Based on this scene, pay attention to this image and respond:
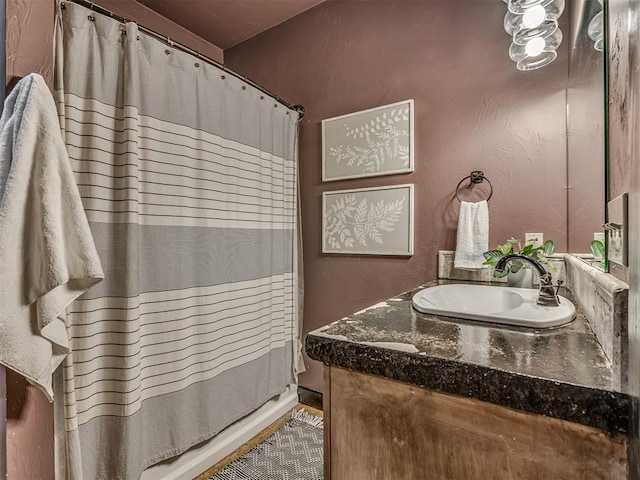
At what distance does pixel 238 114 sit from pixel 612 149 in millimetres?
1531

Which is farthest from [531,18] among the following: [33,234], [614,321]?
[33,234]

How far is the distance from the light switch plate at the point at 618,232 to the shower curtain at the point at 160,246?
1312 millimetres

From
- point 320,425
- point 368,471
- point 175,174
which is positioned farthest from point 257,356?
point 368,471

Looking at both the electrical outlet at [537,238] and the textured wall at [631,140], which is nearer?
the textured wall at [631,140]

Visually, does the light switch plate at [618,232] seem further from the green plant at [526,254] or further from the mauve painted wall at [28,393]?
the mauve painted wall at [28,393]

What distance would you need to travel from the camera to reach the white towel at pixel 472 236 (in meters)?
1.46

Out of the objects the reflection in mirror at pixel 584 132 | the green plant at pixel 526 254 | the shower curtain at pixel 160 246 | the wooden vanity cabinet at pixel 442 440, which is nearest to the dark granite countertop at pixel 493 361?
the wooden vanity cabinet at pixel 442 440

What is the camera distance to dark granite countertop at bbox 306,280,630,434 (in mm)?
406

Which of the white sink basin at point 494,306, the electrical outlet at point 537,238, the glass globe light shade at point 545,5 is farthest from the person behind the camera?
the electrical outlet at point 537,238

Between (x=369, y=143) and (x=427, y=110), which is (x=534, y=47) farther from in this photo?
(x=369, y=143)

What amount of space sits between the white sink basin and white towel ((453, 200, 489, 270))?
0.89 feet

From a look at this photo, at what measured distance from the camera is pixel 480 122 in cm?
152

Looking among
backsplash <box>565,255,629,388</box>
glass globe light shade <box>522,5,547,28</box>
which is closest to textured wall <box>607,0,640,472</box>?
backsplash <box>565,255,629,388</box>

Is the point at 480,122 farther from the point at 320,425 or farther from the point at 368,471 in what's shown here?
the point at 320,425
